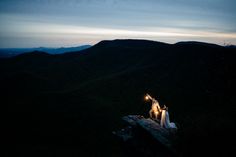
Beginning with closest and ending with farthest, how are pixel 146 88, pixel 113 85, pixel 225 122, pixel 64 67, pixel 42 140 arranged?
pixel 225 122, pixel 42 140, pixel 146 88, pixel 113 85, pixel 64 67

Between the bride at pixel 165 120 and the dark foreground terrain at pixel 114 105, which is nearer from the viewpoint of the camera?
the dark foreground terrain at pixel 114 105

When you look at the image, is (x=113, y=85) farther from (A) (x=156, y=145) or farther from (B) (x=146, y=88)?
(A) (x=156, y=145)

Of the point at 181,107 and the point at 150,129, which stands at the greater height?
the point at 150,129

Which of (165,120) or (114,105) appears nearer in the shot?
(165,120)

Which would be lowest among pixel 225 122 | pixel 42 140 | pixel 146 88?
pixel 42 140

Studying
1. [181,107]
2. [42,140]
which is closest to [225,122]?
[42,140]

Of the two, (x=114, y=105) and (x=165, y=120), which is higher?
(x=165, y=120)

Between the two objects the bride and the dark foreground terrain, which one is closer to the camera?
the dark foreground terrain

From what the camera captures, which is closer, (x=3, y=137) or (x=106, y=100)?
(x=3, y=137)
